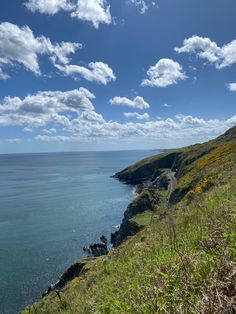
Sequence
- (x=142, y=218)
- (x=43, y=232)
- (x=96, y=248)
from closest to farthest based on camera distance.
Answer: (x=96, y=248)
(x=142, y=218)
(x=43, y=232)

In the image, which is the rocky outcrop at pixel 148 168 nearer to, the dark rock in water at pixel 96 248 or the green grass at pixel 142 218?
the green grass at pixel 142 218

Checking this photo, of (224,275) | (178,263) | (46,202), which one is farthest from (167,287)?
(46,202)

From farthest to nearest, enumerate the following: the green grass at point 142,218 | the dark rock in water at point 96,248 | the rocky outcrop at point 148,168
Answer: the rocky outcrop at point 148,168
the dark rock in water at point 96,248
the green grass at point 142,218

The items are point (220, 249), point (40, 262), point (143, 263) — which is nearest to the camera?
point (220, 249)

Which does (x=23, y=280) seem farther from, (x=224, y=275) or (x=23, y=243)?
(x=224, y=275)

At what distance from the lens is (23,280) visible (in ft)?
147

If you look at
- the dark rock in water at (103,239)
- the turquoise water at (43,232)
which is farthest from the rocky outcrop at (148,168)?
the dark rock in water at (103,239)

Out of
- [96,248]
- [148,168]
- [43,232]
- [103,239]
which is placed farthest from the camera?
[148,168]

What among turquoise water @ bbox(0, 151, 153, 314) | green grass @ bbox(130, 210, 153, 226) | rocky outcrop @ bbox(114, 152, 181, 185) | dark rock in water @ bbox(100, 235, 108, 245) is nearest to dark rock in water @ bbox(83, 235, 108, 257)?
turquoise water @ bbox(0, 151, 153, 314)

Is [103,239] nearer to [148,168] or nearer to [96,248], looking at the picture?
[96,248]

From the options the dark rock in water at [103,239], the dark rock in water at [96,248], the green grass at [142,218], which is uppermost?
the green grass at [142,218]

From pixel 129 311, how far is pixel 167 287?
78cm

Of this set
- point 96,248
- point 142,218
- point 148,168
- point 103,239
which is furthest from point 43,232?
point 148,168

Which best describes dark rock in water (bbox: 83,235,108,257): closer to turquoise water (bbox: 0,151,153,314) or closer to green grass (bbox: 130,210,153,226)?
turquoise water (bbox: 0,151,153,314)
